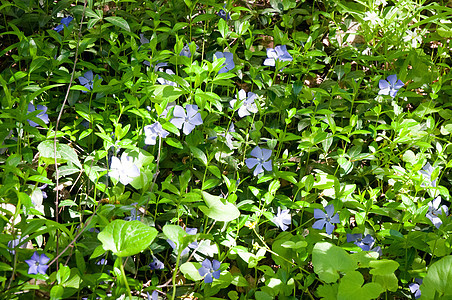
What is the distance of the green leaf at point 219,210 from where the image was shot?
1455 millimetres

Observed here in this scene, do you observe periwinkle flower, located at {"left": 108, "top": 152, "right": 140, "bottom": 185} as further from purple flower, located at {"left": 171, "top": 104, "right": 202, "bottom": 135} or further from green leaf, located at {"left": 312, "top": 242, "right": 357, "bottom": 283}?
green leaf, located at {"left": 312, "top": 242, "right": 357, "bottom": 283}

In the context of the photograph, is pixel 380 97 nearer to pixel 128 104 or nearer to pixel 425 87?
pixel 425 87

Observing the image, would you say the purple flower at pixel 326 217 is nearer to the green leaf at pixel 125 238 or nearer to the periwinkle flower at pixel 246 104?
the periwinkle flower at pixel 246 104

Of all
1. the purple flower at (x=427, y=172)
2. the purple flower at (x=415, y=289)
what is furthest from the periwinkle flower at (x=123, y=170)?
the purple flower at (x=427, y=172)

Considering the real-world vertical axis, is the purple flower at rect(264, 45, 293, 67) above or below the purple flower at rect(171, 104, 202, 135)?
above

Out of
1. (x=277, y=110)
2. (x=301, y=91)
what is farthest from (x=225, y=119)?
(x=301, y=91)

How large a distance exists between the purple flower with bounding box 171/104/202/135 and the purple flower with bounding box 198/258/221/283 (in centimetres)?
52

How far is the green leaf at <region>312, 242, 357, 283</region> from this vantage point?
4.45 ft

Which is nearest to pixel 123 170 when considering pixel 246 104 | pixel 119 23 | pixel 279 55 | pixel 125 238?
pixel 125 238

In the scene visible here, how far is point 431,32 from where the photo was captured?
2.93m

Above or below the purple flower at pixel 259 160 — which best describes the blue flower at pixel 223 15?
above

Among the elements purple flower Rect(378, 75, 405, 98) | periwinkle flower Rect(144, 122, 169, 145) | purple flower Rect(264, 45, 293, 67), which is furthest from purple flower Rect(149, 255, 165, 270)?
purple flower Rect(378, 75, 405, 98)

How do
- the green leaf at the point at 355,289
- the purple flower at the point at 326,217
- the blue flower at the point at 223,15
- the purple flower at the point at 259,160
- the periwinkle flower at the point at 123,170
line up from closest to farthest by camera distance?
the green leaf at the point at 355,289 < the periwinkle flower at the point at 123,170 < the purple flower at the point at 326,217 < the purple flower at the point at 259,160 < the blue flower at the point at 223,15

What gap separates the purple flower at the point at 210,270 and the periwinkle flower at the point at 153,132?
502 mm
